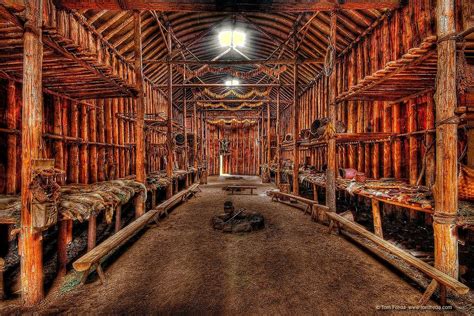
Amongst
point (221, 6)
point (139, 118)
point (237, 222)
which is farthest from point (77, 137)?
point (221, 6)

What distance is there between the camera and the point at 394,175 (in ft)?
24.6

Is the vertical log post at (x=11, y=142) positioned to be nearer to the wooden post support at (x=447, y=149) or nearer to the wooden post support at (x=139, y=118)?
the wooden post support at (x=139, y=118)

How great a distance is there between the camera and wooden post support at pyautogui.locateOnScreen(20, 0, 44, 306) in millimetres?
3326

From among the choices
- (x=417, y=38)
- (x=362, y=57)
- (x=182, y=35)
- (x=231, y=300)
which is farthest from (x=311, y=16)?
(x=231, y=300)

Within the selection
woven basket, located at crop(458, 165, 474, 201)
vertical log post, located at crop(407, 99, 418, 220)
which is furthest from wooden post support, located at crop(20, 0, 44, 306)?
vertical log post, located at crop(407, 99, 418, 220)

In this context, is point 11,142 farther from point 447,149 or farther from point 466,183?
point 466,183

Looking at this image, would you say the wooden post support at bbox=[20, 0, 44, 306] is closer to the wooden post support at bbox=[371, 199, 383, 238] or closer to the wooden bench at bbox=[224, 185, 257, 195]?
the wooden post support at bbox=[371, 199, 383, 238]

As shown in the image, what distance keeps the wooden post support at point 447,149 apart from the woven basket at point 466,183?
142 cm

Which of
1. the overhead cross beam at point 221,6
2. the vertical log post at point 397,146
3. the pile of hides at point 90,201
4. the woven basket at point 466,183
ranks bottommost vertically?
the pile of hides at point 90,201

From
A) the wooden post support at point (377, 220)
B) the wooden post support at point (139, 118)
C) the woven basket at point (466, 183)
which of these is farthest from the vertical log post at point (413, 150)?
the wooden post support at point (139, 118)

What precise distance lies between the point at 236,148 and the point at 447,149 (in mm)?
21506

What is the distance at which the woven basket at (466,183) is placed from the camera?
14.7 feet

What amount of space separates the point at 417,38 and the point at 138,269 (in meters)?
8.73

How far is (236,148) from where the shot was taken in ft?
81.3
